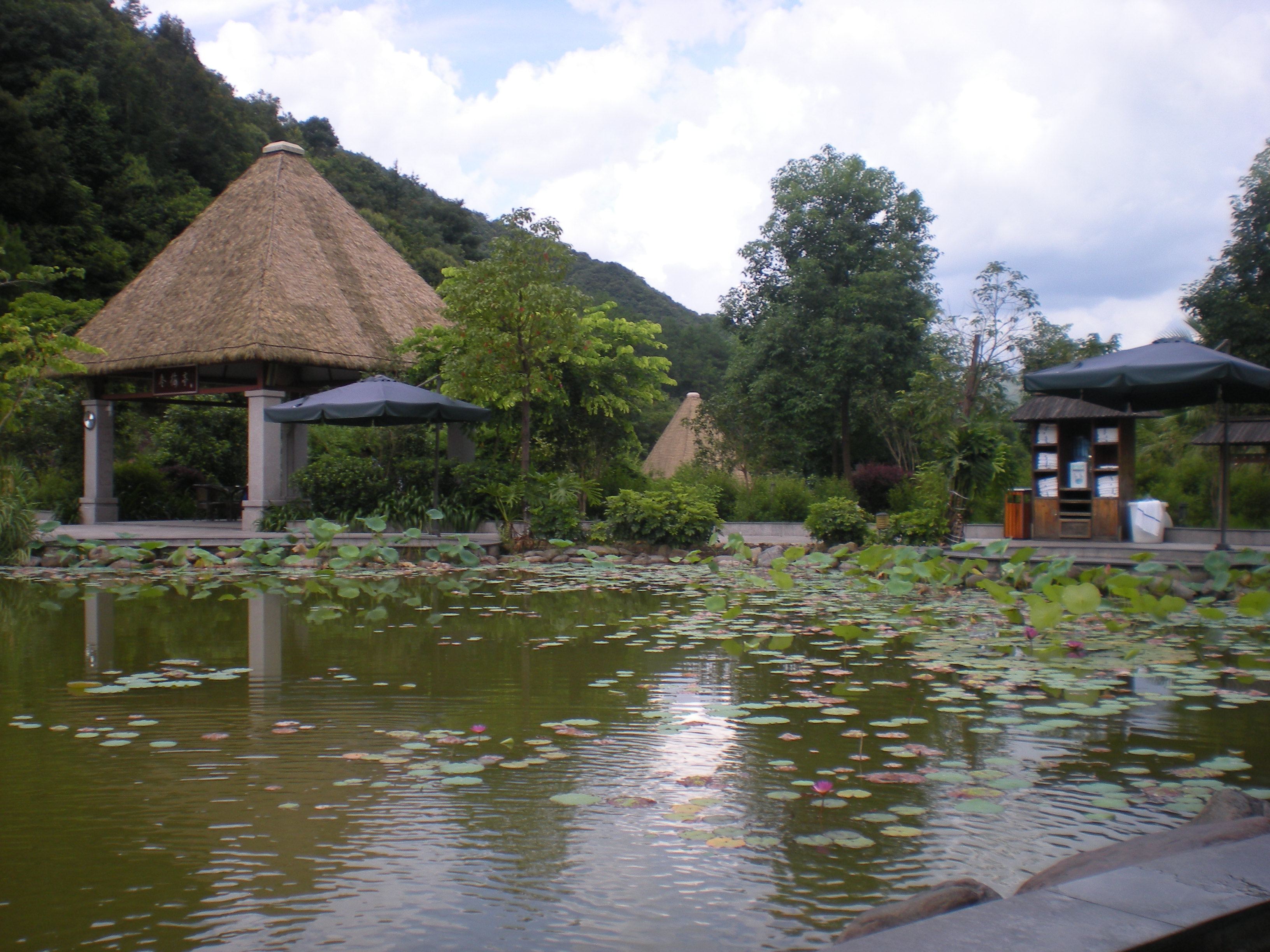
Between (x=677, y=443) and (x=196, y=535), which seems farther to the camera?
(x=677, y=443)

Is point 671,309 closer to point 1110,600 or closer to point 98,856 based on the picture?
point 1110,600

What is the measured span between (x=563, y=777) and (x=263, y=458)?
11.9 metres

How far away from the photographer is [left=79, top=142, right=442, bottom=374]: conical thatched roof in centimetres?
1359

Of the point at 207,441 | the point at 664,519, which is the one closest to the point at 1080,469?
the point at 664,519

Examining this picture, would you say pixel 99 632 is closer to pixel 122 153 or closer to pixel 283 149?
pixel 283 149

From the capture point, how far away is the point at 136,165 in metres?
28.3

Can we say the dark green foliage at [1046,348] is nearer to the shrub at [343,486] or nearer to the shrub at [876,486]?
the shrub at [876,486]

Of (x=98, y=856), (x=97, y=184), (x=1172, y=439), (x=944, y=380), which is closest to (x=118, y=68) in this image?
(x=97, y=184)

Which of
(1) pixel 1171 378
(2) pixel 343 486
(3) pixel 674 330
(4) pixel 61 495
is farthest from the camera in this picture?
(3) pixel 674 330

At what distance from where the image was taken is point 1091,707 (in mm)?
3922

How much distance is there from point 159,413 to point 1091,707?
20736 mm

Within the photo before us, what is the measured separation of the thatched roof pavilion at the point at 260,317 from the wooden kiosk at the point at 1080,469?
9786mm

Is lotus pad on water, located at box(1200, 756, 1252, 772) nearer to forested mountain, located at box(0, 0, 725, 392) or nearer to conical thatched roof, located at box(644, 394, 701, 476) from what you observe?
conical thatched roof, located at box(644, 394, 701, 476)

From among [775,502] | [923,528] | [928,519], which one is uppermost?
[775,502]
